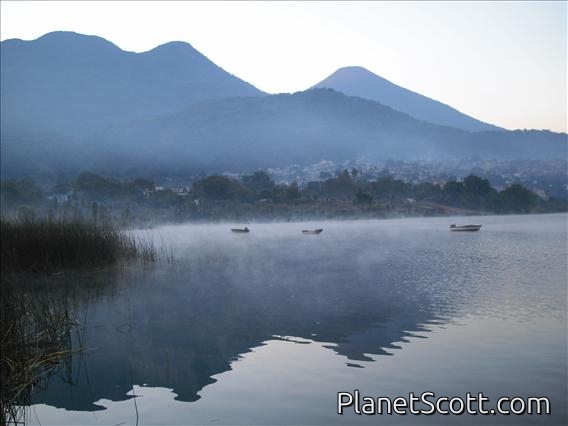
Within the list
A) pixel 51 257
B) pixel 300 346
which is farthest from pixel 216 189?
pixel 300 346

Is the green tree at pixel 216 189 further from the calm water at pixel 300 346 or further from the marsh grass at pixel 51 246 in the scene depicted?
the calm water at pixel 300 346

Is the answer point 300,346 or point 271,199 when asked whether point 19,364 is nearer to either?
point 300,346

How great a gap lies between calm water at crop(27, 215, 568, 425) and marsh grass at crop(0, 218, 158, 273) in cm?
91

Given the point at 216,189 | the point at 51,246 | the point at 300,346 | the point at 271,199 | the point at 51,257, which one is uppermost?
the point at 216,189

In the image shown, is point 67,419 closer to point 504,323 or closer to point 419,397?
point 419,397

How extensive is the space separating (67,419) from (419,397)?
444 cm

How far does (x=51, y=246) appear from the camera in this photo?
59.6 ft

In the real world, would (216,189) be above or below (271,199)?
above

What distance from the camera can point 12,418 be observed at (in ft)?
21.7

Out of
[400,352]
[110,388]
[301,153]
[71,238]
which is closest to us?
[110,388]

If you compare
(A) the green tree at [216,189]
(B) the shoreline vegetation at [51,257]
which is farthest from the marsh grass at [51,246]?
→ (A) the green tree at [216,189]

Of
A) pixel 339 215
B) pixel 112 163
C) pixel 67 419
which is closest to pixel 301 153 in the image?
pixel 112 163

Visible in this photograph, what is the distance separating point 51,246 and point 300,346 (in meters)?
11.1

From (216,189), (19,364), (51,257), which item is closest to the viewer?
(19,364)
